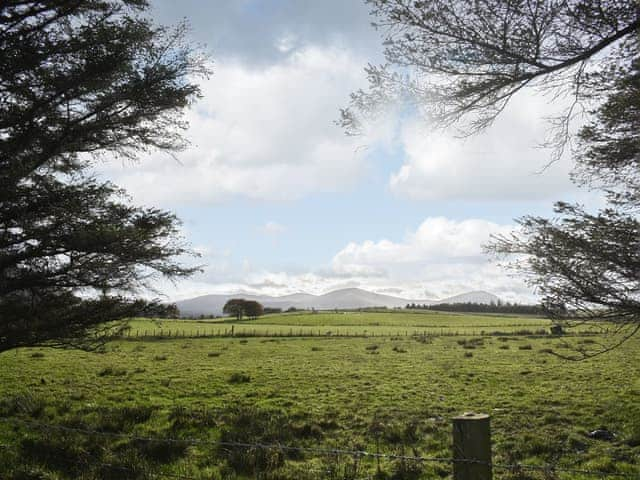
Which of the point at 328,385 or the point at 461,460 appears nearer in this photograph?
the point at 461,460

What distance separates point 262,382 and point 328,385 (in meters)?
2.54

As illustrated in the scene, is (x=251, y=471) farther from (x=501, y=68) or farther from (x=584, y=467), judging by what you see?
(x=501, y=68)

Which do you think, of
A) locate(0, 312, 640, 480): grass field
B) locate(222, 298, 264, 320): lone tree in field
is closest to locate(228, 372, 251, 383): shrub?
locate(0, 312, 640, 480): grass field

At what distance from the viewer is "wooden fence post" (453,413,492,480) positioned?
3977 mm

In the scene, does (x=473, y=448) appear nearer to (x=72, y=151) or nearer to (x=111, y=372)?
(x=72, y=151)

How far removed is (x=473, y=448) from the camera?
399cm

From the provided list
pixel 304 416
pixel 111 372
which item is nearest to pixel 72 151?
pixel 304 416

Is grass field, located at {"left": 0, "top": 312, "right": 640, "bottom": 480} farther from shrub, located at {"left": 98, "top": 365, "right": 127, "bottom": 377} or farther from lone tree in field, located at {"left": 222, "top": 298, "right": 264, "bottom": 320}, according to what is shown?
lone tree in field, located at {"left": 222, "top": 298, "right": 264, "bottom": 320}

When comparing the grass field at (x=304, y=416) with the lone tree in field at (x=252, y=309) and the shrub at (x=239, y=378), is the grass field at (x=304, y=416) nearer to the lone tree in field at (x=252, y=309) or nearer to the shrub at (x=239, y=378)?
the shrub at (x=239, y=378)

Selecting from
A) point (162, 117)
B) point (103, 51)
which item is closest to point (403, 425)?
point (162, 117)

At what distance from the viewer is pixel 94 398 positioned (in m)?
13.6

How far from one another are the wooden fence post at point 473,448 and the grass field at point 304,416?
2.51 metres

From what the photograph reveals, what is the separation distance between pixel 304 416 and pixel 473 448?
7.77 meters

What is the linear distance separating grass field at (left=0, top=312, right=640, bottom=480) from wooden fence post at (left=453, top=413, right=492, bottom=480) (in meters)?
2.51
